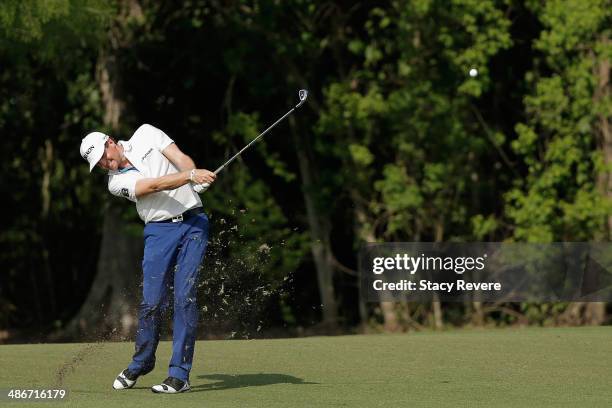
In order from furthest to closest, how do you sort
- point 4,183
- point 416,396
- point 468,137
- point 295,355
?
point 4,183
point 468,137
point 295,355
point 416,396

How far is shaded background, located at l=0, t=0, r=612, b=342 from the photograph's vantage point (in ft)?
66.7

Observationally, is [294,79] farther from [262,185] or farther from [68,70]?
[68,70]

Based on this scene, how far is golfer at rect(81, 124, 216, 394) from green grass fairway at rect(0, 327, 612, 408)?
0.31 m

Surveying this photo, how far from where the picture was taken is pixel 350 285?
2370cm

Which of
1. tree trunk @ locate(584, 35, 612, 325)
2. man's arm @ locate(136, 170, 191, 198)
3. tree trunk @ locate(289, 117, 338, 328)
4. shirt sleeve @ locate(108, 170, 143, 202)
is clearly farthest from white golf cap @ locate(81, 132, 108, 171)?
tree trunk @ locate(289, 117, 338, 328)

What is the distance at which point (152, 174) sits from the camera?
30.7ft

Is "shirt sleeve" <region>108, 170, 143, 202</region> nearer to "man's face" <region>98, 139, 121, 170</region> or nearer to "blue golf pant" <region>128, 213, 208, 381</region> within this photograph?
"man's face" <region>98, 139, 121, 170</region>

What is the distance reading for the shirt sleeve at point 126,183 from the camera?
9.28 metres

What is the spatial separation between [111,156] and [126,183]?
0.20m

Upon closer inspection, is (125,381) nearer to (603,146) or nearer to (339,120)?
(339,120)

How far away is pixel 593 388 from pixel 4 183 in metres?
18.0

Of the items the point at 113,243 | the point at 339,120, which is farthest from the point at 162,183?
the point at 113,243

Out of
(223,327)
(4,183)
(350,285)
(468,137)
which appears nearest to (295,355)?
(223,327)

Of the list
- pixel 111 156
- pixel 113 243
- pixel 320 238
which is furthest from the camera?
pixel 113 243
